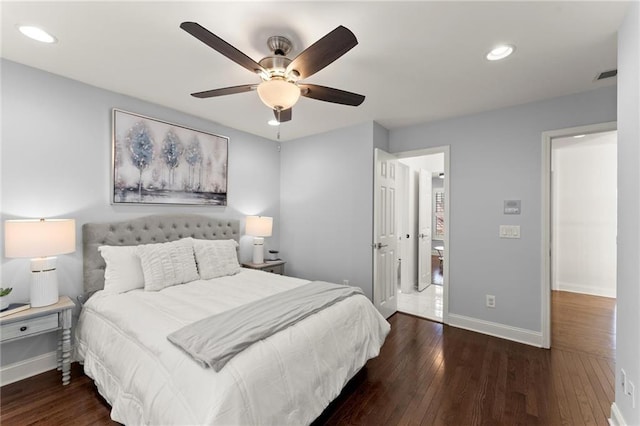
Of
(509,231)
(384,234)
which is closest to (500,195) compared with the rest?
(509,231)

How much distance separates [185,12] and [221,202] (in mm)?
2359

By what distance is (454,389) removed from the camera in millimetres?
2178

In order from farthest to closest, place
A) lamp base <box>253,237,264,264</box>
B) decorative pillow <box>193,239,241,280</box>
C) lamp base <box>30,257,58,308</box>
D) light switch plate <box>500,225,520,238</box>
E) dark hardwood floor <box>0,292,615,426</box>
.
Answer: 1. lamp base <box>253,237,264,264</box>
2. light switch plate <box>500,225,520,238</box>
3. decorative pillow <box>193,239,241,280</box>
4. lamp base <box>30,257,58,308</box>
5. dark hardwood floor <box>0,292,615,426</box>

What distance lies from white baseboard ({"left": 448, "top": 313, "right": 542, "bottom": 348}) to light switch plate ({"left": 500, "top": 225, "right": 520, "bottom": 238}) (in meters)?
1.00

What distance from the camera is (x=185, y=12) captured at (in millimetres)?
1651

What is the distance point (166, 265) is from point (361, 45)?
2.47 meters

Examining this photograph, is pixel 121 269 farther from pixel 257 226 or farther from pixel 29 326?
pixel 257 226

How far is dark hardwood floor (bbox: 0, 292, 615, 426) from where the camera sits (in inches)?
73.7

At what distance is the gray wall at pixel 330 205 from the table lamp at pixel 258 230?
2.02ft

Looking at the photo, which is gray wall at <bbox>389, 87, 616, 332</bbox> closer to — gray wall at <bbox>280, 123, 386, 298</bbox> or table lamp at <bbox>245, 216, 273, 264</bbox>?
gray wall at <bbox>280, 123, 386, 298</bbox>

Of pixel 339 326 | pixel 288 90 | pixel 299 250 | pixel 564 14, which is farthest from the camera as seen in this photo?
pixel 299 250

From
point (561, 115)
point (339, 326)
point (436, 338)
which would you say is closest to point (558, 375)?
point (436, 338)

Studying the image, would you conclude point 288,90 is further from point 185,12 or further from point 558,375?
point 558,375

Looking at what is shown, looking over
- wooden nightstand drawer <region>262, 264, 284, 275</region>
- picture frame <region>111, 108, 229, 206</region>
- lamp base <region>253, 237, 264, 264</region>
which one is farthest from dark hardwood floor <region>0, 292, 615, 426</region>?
lamp base <region>253, 237, 264, 264</region>
